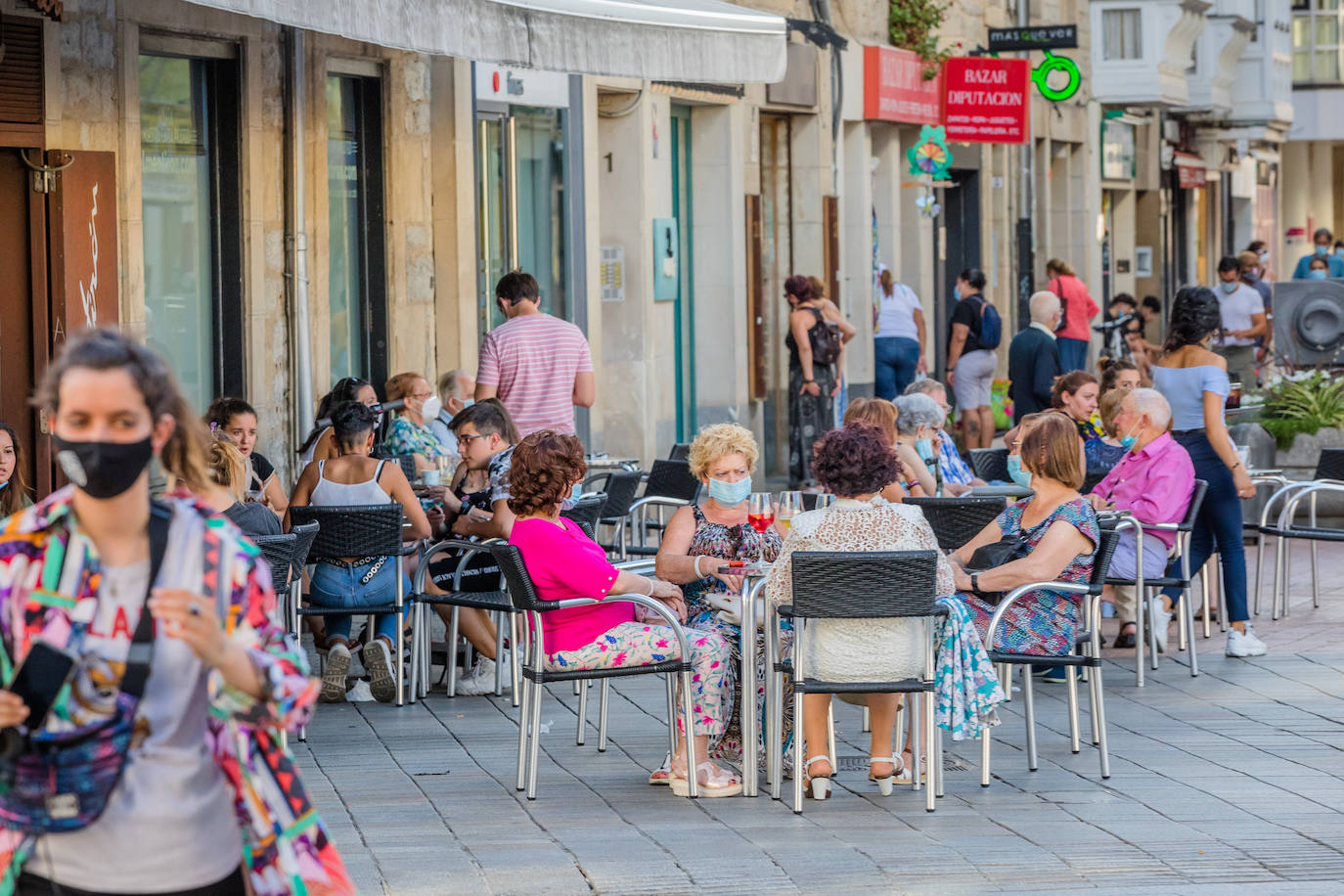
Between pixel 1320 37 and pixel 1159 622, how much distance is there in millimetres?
43064

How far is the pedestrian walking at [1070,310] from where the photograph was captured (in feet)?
70.2

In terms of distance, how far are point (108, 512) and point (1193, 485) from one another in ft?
24.2

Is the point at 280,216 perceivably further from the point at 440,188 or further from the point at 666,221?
the point at 666,221

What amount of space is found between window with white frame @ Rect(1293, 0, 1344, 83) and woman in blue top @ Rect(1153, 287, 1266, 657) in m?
41.7

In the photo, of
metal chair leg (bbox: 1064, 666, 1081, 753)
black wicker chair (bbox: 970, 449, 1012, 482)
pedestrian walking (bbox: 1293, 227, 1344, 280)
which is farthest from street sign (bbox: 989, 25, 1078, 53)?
metal chair leg (bbox: 1064, 666, 1081, 753)

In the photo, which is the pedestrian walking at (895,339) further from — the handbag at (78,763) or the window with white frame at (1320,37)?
the window with white frame at (1320,37)

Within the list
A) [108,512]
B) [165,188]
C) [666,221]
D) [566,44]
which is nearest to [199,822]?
[108,512]

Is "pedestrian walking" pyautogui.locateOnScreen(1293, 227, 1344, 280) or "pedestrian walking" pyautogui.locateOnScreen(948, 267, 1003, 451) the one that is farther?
"pedestrian walking" pyautogui.locateOnScreen(1293, 227, 1344, 280)

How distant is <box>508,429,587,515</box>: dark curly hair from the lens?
736 centimetres

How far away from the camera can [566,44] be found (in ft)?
35.6

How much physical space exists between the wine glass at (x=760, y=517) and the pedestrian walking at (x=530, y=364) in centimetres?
391

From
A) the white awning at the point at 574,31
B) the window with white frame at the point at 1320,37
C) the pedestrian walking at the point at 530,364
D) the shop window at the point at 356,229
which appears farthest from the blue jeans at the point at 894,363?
the window with white frame at the point at 1320,37

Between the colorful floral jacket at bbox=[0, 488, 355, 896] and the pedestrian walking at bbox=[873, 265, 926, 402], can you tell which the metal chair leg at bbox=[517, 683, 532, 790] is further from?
the pedestrian walking at bbox=[873, 265, 926, 402]

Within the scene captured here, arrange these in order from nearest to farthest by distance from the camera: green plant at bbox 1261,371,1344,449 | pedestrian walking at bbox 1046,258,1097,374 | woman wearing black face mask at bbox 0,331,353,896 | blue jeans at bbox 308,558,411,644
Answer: woman wearing black face mask at bbox 0,331,353,896, blue jeans at bbox 308,558,411,644, green plant at bbox 1261,371,1344,449, pedestrian walking at bbox 1046,258,1097,374
